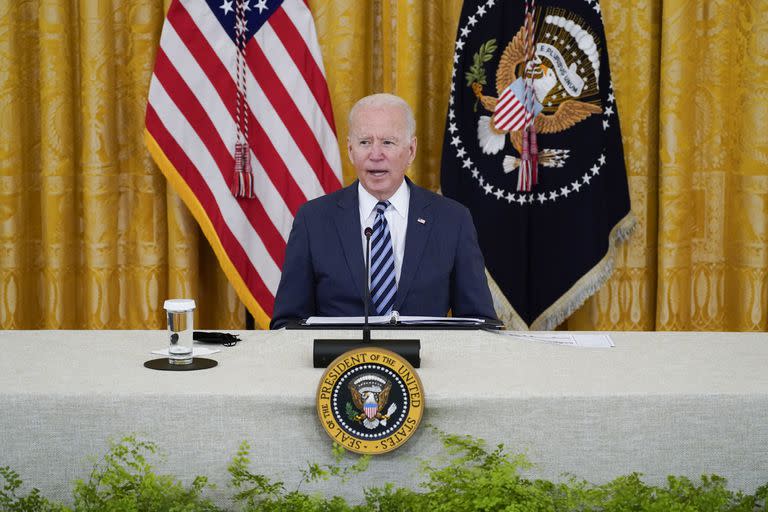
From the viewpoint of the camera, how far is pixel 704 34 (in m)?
3.58

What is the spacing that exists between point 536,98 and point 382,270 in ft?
4.14

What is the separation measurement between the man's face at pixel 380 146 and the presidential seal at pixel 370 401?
1.26 meters

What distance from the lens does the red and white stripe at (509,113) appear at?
3359mm

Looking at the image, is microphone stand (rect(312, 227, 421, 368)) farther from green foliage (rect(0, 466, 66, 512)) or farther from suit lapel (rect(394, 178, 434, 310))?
suit lapel (rect(394, 178, 434, 310))

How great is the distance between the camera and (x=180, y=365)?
1.63 m

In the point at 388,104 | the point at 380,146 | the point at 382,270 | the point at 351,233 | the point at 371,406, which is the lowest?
the point at 371,406

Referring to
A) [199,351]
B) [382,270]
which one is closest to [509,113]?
[382,270]

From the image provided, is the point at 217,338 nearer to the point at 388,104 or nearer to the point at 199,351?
the point at 199,351

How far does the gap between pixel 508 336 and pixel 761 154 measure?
2.10 metres

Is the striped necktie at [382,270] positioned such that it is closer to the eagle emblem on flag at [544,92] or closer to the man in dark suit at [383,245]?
the man in dark suit at [383,245]

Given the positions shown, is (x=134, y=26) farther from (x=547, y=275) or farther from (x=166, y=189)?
(x=547, y=275)

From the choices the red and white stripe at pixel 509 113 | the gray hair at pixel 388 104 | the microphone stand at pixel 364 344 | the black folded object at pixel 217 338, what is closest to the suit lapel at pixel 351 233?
the gray hair at pixel 388 104

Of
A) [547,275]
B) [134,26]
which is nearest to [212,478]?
[547,275]

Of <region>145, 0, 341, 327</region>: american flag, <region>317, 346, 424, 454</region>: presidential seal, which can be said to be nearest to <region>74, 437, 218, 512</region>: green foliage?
<region>317, 346, 424, 454</region>: presidential seal
